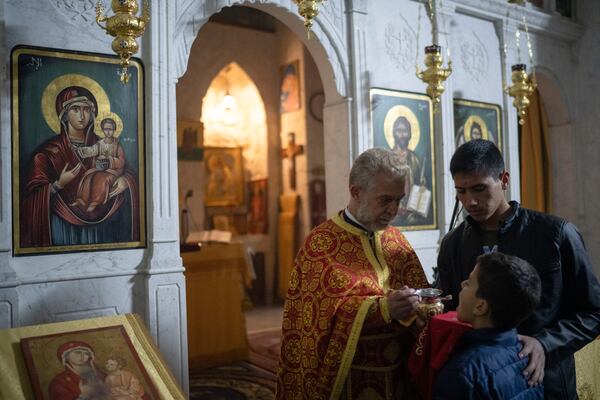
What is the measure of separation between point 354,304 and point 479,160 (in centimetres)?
85

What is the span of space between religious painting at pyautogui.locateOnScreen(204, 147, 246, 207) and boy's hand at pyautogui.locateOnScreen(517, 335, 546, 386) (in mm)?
10296

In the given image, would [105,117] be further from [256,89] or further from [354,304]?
[256,89]

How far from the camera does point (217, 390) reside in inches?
229

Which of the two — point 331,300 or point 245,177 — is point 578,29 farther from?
point 331,300

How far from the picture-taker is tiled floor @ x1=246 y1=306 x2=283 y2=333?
30.7 feet

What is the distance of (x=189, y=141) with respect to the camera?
34.1ft

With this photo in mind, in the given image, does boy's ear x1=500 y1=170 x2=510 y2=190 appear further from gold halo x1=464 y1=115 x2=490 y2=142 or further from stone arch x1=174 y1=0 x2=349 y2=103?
gold halo x1=464 y1=115 x2=490 y2=142

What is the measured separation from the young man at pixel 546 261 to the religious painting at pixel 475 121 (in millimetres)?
4839

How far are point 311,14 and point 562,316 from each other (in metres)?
3.26

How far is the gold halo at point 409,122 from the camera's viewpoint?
647 cm

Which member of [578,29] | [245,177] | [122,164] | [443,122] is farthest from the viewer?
[245,177]

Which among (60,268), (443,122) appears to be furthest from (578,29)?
(60,268)

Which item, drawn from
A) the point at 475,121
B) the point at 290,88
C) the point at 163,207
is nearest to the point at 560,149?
the point at 475,121

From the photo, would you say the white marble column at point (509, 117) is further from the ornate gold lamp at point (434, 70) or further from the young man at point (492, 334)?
the young man at point (492, 334)
